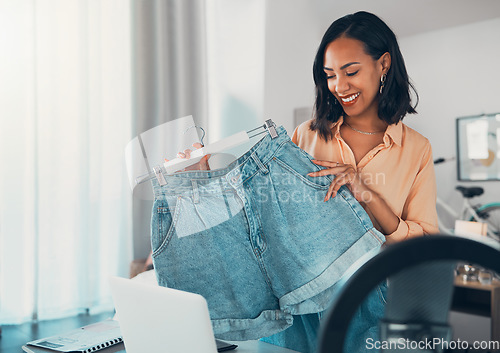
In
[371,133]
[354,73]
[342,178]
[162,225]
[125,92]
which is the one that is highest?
[125,92]

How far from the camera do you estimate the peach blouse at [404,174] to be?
1177 mm

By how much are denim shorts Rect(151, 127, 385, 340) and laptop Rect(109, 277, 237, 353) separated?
0.64 ft

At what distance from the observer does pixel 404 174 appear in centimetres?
120

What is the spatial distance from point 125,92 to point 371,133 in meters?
2.19

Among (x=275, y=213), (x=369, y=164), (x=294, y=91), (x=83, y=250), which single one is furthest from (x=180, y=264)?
(x=294, y=91)

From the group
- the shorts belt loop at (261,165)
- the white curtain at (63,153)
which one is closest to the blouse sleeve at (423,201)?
the shorts belt loop at (261,165)

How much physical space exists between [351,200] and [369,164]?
218mm

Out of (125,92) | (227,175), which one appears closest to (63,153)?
(125,92)

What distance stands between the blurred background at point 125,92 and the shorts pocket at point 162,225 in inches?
78.0

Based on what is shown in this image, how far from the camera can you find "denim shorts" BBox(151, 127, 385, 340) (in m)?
0.99

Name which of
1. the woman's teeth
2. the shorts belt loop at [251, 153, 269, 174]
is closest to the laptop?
the shorts belt loop at [251, 153, 269, 174]

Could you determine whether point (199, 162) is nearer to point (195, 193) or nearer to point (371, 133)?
point (195, 193)

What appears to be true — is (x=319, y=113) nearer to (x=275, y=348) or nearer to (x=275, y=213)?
(x=275, y=213)

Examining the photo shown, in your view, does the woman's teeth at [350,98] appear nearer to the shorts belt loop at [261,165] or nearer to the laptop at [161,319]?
the shorts belt loop at [261,165]
